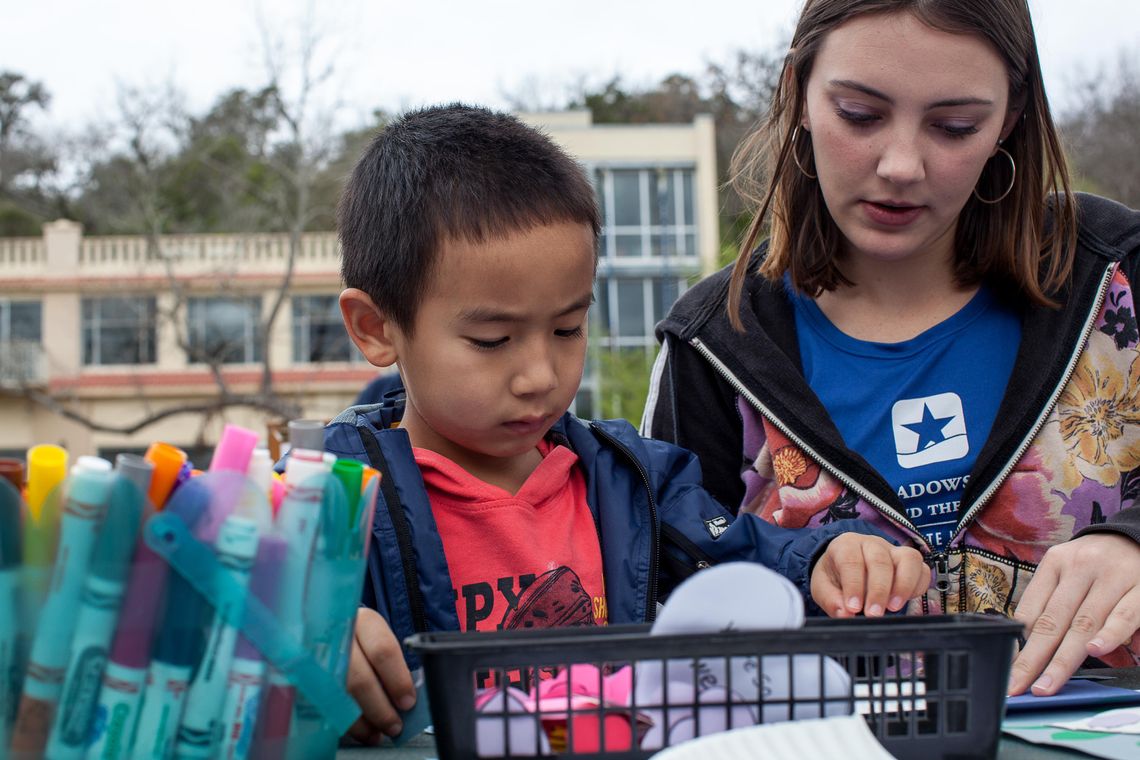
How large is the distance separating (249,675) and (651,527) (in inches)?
34.1

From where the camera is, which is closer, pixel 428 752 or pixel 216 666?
pixel 216 666

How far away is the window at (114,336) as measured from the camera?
25656 millimetres

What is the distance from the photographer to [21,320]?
1030 inches

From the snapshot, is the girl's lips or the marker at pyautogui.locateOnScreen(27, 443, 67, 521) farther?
the girl's lips

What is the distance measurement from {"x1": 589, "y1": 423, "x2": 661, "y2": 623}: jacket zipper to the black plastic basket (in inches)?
26.8

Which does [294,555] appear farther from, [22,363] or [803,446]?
[22,363]

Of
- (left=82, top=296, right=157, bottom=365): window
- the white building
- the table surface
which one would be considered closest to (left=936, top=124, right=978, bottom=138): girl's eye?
the table surface

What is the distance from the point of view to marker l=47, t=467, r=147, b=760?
68 cm

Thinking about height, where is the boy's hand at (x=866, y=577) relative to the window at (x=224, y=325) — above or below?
above

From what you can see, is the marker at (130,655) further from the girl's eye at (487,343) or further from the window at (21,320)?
the window at (21,320)

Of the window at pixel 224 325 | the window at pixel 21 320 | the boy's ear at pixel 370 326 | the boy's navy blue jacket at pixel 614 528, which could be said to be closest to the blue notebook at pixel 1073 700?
the boy's navy blue jacket at pixel 614 528

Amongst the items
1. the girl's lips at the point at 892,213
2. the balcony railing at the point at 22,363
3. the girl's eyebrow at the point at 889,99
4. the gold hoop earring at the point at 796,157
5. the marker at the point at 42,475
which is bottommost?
the balcony railing at the point at 22,363

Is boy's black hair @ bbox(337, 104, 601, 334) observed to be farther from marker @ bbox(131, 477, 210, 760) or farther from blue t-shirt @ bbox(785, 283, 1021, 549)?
marker @ bbox(131, 477, 210, 760)

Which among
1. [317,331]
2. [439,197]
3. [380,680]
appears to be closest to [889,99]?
[439,197]
